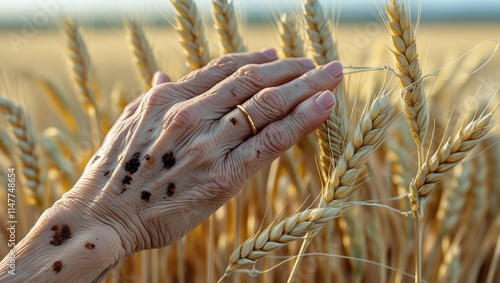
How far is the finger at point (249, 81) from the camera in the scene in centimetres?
113

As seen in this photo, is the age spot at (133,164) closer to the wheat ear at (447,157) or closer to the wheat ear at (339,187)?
the wheat ear at (339,187)

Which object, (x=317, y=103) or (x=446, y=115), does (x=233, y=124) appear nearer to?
(x=317, y=103)

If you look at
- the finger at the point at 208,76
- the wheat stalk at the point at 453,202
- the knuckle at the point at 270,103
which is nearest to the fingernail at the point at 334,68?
the knuckle at the point at 270,103

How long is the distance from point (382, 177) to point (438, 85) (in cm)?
58

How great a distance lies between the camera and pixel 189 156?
1.04m

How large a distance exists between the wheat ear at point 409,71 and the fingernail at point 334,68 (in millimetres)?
184

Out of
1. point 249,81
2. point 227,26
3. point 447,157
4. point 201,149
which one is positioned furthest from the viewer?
point 227,26

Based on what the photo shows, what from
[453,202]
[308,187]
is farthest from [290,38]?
[453,202]

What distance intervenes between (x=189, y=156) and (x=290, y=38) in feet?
1.49

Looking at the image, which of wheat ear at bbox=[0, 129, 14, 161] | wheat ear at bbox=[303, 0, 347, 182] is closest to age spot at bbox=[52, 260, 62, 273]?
wheat ear at bbox=[303, 0, 347, 182]

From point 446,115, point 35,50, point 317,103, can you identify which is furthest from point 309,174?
point 35,50

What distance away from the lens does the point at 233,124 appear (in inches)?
42.3

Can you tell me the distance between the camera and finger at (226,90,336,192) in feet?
3.43

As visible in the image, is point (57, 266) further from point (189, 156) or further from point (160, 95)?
point (160, 95)
